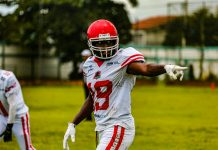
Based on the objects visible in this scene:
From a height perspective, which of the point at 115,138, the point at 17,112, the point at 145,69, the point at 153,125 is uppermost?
the point at 145,69

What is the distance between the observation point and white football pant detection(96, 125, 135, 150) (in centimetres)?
763

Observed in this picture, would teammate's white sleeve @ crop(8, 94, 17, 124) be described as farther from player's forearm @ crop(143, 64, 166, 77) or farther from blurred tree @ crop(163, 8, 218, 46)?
blurred tree @ crop(163, 8, 218, 46)

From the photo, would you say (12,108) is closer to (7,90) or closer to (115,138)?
(7,90)

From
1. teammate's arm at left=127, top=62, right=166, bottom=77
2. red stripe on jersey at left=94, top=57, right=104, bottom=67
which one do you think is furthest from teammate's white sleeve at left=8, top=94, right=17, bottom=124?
teammate's arm at left=127, top=62, right=166, bottom=77

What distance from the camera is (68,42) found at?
6544cm

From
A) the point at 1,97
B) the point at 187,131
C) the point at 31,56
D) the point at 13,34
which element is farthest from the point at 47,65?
the point at 1,97

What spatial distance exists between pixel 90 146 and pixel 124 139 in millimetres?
7602

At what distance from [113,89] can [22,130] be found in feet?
10.6

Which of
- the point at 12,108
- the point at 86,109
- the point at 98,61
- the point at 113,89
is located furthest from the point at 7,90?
the point at 113,89

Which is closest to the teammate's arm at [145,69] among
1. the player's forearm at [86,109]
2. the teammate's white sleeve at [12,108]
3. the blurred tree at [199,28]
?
the player's forearm at [86,109]

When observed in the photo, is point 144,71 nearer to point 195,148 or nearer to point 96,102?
point 96,102

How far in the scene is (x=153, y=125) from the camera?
2091 centimetres

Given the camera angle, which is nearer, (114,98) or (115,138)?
(115,138)

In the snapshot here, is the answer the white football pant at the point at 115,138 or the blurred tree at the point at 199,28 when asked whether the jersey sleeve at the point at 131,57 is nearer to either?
the white football pant at the point at 115,138
